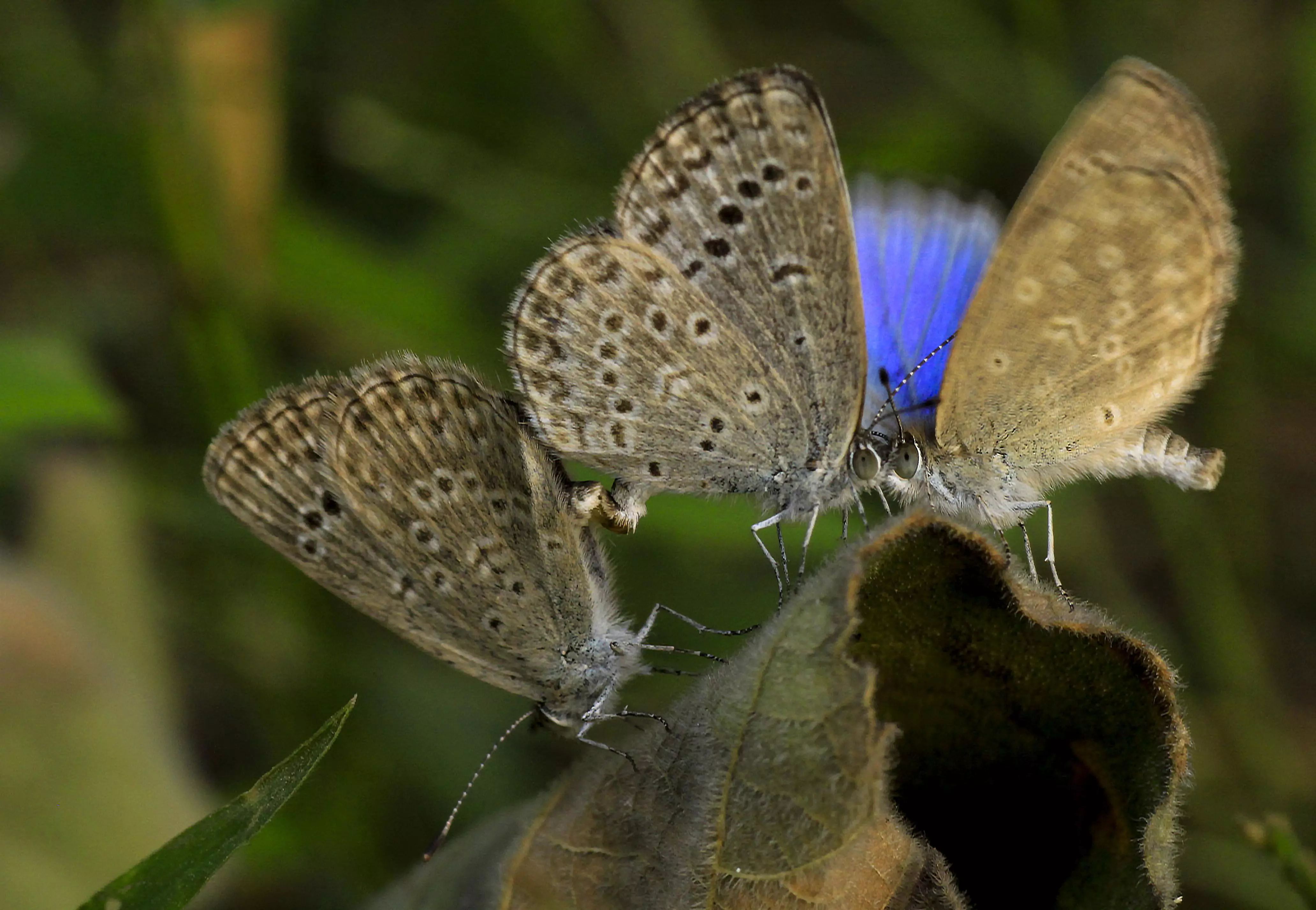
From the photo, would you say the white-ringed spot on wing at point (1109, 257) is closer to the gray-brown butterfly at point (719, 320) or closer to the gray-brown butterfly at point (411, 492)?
the gray-brown butterfly at point (719, 320)

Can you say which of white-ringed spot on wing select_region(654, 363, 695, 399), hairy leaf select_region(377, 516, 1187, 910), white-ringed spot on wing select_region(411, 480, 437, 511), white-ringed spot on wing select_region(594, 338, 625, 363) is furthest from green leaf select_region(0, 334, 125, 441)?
hairy leaf select_region(377, 516, 1187, 910)

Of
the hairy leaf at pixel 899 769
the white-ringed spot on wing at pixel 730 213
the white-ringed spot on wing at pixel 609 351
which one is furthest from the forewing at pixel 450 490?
the hairy leaf at pixel 899 769

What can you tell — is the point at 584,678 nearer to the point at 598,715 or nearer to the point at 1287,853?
the point at 598,715

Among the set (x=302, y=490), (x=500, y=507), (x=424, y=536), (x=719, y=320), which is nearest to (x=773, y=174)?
(x=719, y=320)

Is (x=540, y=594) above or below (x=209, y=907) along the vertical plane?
above

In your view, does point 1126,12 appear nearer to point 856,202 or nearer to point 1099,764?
point 856,202

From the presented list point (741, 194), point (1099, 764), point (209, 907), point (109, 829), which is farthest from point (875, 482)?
point (209, 907)
